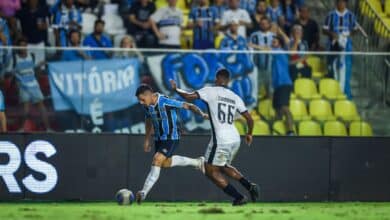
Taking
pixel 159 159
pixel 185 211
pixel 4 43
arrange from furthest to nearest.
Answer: pixel 4 43
pixel 159 159
pixel 185 211

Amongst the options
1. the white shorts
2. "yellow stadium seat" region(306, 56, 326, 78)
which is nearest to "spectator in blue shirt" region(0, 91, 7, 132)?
the white shorts

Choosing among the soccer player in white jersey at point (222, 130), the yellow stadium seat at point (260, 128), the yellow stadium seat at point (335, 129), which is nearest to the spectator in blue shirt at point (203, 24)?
the yellow stadium seat at point (260, 128)

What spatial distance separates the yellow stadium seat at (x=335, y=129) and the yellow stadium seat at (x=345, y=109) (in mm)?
206

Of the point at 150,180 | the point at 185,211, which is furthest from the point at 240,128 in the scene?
the point at 185,211

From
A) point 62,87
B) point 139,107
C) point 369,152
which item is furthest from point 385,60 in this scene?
point 62,87

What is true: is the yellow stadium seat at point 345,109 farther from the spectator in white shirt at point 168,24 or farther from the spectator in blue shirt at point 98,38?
the spectator in blue shirt at point 98,38

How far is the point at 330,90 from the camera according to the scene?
19.8m

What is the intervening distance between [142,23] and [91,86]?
13.2ft

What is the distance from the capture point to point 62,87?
1880 centimetres

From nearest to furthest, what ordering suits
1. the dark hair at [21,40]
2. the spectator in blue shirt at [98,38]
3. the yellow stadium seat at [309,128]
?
the yellow stadium seat at [309,128] < the dark hair at [21,40] < the spectator in blue shirt at [98,38]

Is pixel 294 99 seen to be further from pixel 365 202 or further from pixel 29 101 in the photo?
pixel 29 101

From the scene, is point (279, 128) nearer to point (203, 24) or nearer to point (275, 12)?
point (203, 24)

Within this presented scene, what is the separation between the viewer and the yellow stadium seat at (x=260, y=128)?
19703mm

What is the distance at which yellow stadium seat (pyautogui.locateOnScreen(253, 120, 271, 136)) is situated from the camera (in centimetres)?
1970
